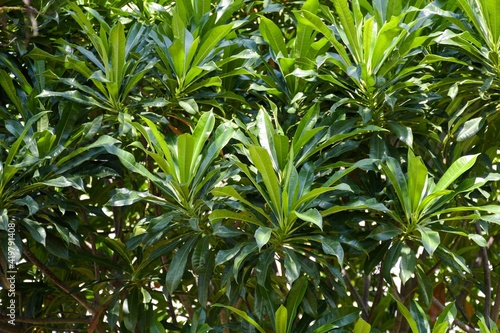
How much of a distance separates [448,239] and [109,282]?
4.35 feet

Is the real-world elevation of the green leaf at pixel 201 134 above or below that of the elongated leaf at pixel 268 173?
above

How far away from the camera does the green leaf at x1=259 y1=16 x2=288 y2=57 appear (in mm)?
2497

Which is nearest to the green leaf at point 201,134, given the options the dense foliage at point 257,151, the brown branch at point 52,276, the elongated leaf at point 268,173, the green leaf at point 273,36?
the dense foliage at point 257,151

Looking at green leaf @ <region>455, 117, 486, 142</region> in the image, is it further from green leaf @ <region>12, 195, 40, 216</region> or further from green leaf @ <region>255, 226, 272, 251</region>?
green leaf @ <region>12, 195, 40, 216</region>

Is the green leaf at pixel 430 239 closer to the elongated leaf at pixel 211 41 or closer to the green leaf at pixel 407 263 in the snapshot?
the green leaf at pixel 407 263

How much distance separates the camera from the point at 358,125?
2402 mm

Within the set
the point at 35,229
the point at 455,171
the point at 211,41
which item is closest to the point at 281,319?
the point at 455,171

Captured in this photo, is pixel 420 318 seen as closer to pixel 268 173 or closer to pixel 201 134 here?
pixel 268 173

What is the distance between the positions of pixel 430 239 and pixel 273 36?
879 millimetres

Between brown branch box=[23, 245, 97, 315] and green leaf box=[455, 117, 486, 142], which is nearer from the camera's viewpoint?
green leaf box=[455, 117, 486, 142]

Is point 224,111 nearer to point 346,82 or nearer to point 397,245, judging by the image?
point 346,82

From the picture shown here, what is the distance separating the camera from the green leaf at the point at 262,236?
6.25 feet

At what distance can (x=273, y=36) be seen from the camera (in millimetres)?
2514

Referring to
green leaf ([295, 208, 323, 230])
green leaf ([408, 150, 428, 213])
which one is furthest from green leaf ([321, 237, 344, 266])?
green leaf ([408, 150, 428, 213])
